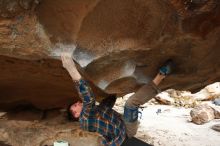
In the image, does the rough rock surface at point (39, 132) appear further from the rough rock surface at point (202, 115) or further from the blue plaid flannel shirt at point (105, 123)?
the rough rock surface at point (202, 115)

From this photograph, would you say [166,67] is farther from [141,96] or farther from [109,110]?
[109,110]

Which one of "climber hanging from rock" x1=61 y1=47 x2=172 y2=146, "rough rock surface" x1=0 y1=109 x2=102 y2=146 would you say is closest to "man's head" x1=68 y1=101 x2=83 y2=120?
"rough rock surface" x1=0 y1=109 x2=102 y2=146

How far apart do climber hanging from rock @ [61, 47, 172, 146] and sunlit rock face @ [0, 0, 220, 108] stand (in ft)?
0.28

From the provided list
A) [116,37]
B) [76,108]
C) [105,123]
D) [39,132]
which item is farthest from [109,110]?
[39,132]

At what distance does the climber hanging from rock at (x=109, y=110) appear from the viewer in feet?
7.93

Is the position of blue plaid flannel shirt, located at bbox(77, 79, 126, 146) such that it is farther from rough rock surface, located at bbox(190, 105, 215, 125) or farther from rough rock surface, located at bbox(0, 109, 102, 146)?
rough rock surface, located at bbox(190, 105, 215, 125)

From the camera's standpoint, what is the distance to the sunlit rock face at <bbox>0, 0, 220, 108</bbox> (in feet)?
7.11

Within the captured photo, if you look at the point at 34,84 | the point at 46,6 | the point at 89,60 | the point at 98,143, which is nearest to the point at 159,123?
the point at 98,143

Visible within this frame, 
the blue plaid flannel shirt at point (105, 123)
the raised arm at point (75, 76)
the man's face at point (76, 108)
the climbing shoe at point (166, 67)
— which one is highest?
the climbing shoe at point (166, 67)

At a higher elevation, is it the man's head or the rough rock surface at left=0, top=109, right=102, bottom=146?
the man's head

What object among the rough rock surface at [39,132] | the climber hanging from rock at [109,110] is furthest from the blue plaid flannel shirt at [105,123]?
the rough rock surface at [39,132]

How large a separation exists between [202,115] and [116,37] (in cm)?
381

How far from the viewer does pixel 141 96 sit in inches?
101

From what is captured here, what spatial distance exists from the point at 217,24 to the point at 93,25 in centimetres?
77
